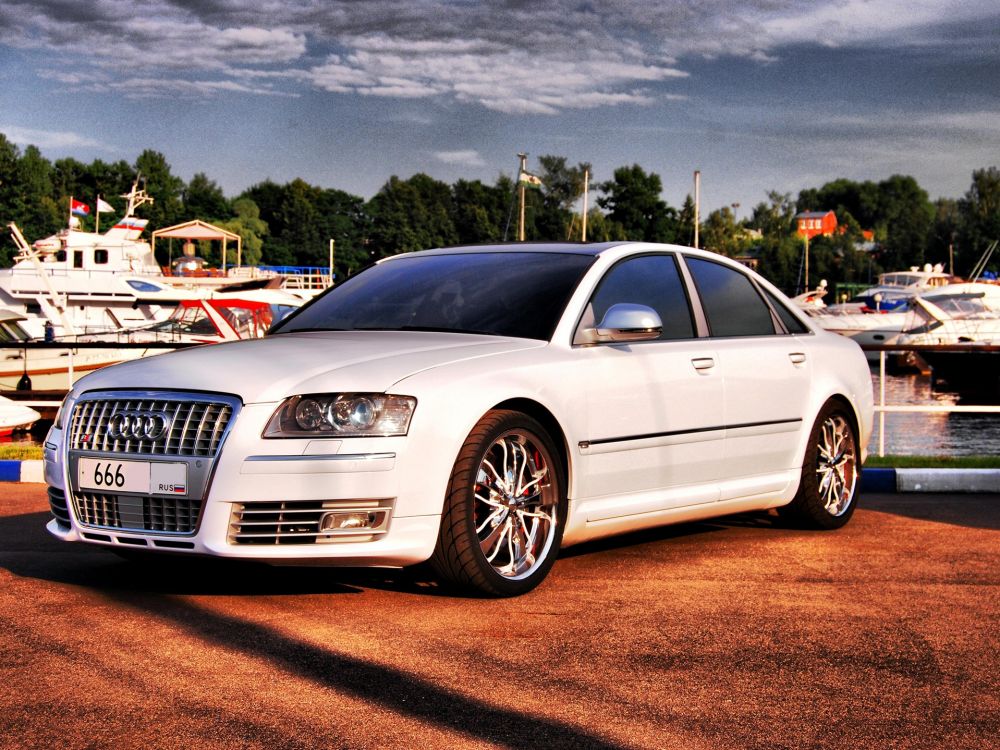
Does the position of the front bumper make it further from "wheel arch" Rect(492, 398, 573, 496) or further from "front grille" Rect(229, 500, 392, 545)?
"wheel arch" Rect(492, 398, 573, 496)

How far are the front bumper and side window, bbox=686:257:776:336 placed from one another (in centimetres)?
246

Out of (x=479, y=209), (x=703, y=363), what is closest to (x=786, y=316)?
(x=703, y=363)

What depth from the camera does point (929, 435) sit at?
30781 millimetres

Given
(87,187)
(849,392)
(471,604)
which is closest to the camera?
(471,604)

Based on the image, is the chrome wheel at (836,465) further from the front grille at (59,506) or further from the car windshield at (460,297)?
the front grille at (59,506)

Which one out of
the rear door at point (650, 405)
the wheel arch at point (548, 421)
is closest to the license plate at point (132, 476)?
the wheel arch at point (548, 421)

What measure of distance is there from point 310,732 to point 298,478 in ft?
5.07

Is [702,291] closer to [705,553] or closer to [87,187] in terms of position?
[705,553]

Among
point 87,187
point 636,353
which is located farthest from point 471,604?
point 87,187

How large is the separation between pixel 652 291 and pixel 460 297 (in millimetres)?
994

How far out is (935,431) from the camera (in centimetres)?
3203

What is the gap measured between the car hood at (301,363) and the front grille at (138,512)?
44 cm

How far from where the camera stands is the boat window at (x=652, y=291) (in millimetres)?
6328

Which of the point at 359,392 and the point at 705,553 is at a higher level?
the point at 359,392
